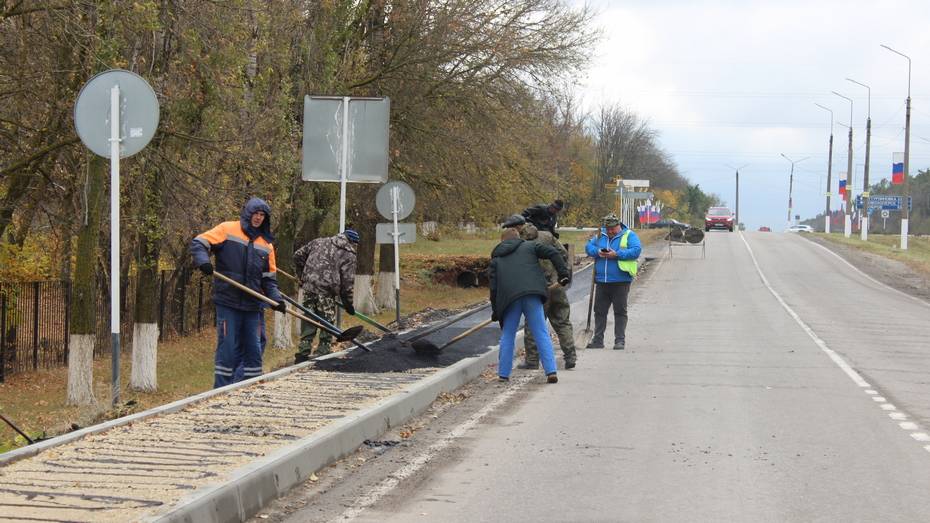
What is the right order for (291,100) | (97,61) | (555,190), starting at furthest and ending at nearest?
(555,190) < (291,100) < (97,61)

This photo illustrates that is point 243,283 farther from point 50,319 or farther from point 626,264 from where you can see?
point 50,319

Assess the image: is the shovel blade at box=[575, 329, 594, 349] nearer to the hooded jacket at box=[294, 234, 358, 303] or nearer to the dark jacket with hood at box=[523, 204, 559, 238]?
the dark jacket with hood at box=[523, 204, 559, 238]

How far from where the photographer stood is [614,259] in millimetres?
16109

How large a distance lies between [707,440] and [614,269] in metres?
7.55

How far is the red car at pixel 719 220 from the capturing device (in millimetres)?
80250

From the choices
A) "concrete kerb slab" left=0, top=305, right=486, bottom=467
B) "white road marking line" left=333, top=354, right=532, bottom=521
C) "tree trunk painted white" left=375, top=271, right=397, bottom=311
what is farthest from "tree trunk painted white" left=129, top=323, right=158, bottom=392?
"tree trunk painted white" left=375, top=271, right=397, bottom=311

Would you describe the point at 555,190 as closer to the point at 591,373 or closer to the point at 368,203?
the point at 368,203

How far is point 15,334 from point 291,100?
703cm

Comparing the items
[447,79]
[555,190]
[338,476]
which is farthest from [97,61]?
[555,190]

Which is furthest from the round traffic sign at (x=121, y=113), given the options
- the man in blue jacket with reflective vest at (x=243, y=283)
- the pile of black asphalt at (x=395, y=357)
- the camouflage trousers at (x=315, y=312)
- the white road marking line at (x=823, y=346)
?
the white road marking line at (x=823, y=346)

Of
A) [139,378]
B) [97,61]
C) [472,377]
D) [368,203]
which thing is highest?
[97,61]

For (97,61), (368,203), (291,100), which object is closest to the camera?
→ (97,61)

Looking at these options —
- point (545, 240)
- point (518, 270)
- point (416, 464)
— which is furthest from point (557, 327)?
point (416, 464)

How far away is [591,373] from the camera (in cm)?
1327
